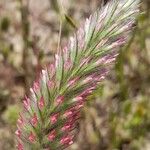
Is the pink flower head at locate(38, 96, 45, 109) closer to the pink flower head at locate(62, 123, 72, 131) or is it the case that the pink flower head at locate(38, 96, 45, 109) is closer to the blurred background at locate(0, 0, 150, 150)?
the pink flower head at locate(62, 123, 72, 131)

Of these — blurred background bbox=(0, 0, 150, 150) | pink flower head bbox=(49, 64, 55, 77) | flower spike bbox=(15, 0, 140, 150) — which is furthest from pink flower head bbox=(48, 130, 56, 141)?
blurred background bbox=(0, 0, 150, 150)

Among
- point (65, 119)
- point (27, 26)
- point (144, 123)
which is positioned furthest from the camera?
point (144, 123)

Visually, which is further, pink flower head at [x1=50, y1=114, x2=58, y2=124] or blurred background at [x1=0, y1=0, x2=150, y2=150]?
blurred background at [x1=0, y1=0, x2=150, y2=150]

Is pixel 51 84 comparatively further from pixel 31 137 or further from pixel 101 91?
pixel 101 91

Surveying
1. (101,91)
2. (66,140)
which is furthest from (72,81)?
(101,91)

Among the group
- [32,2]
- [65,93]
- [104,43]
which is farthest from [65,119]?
[32,2]

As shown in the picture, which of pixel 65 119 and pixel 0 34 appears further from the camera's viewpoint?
pixel 0 34

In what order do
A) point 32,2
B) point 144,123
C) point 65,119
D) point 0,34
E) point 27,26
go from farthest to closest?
point 32,2 → point 0,34 → point 144,123 → point 27,26 → point 65,119

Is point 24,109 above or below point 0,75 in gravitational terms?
below

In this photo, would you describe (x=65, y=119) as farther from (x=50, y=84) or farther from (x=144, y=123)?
(x=144, y=123)
